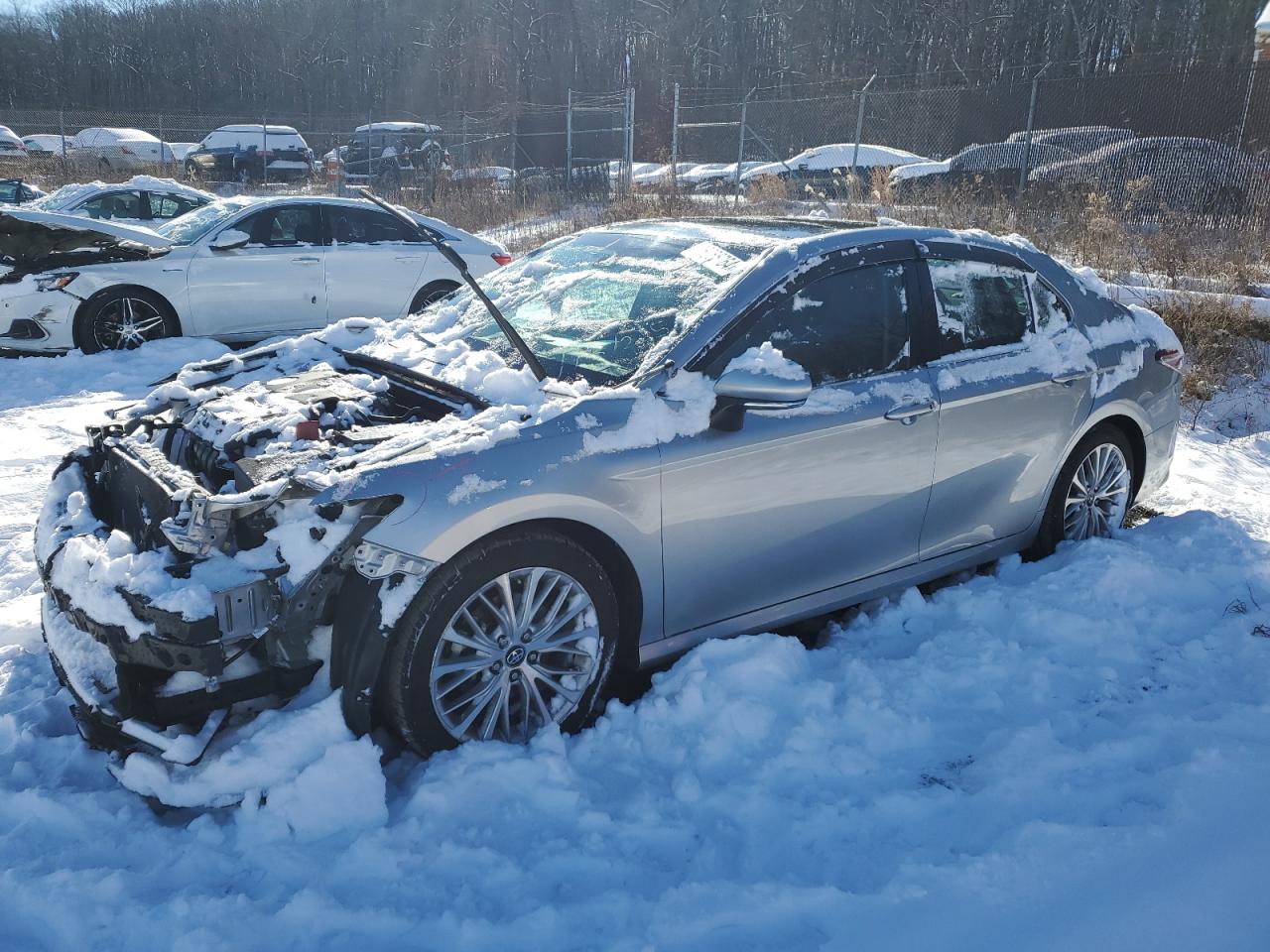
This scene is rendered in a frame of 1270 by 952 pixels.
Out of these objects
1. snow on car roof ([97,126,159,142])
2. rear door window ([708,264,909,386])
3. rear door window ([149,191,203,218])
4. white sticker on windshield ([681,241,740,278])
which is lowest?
rear door window ([149,191,203,218])

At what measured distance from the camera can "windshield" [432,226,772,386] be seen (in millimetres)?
3586

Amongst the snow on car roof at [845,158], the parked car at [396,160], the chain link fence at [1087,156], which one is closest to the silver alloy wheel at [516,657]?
the chain link fence at [1087,156]

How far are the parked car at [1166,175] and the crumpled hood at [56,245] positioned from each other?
455 inches

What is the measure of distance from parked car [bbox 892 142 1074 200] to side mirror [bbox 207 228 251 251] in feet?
32.0

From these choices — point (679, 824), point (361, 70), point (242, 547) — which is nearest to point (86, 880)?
point (242, 547)

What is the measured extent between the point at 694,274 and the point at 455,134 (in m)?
23.3

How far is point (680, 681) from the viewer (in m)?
3.33

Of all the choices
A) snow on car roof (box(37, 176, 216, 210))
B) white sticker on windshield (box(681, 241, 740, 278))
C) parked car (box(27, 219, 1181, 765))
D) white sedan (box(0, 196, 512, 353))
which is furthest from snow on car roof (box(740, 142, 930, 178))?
white sticker on windshield (box(681, 241, 740, 278))

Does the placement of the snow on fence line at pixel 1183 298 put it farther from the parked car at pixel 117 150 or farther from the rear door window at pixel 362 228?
the parked car at pixel 117 150

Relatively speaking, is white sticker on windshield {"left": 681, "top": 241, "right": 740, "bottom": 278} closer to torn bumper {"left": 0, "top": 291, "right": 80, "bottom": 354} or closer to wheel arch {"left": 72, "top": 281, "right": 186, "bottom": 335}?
wheel arch {"left": 72, "top": 281, "right": 186, "bottom": 335}

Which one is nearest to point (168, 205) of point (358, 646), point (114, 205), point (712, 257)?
point (114, 205)

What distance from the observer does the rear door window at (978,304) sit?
4.05 metres

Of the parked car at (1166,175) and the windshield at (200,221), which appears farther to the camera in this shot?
the parked car at (1166,175)

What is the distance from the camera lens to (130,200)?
44.3 feet
